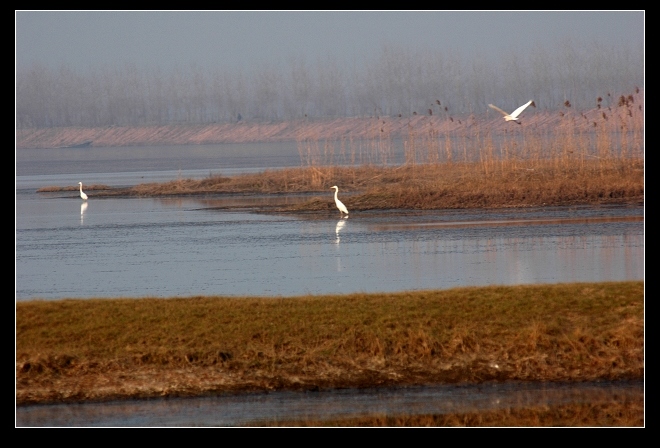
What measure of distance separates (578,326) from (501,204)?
76.1 feet

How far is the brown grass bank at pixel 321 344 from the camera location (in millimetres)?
12141

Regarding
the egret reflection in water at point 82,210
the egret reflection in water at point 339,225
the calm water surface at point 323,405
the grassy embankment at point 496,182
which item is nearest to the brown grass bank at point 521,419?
the calm water surface at point 323,405

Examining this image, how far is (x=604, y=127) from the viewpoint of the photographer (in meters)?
38.7

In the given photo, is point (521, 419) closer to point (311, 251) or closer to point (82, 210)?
point (311, 251)

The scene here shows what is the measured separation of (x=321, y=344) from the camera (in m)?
12.7

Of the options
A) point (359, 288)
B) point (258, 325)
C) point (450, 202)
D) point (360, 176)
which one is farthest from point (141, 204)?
point (258, 325)

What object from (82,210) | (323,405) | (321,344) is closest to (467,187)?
(82,210)

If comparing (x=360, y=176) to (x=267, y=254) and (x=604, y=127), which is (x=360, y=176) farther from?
(x=267, y=254)

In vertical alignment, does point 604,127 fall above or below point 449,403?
above

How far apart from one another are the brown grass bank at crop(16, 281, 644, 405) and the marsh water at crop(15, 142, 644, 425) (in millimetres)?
760

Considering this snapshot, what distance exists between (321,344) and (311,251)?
12.6m

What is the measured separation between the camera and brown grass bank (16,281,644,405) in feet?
39.8

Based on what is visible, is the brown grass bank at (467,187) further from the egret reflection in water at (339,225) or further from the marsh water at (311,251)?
the egret reflection in water at (339,225)

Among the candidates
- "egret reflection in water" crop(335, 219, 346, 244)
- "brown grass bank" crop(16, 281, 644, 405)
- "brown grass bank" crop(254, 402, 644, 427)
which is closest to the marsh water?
"egret reflection in water" crop(335, 219, 346, 244)
